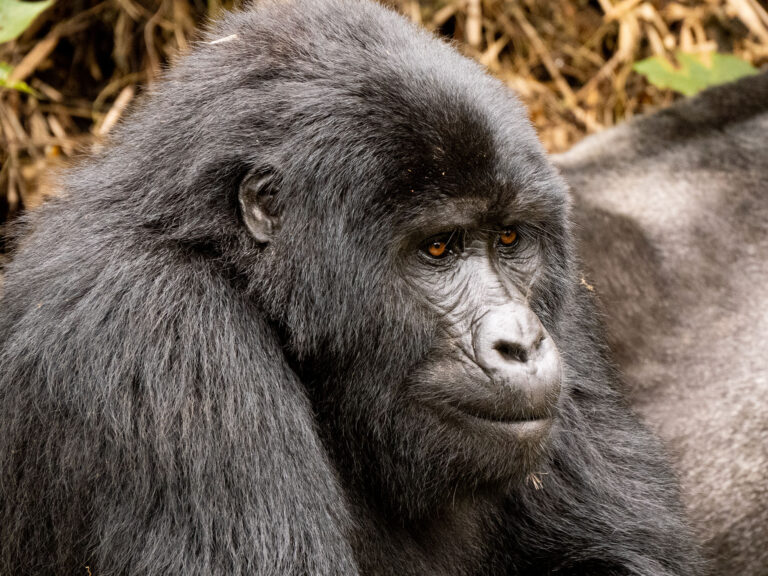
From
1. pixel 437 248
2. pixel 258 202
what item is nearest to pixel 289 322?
pixel 258 202

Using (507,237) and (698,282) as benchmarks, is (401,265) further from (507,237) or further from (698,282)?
(698,282)

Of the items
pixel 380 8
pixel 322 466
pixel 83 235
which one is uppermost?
pixel 380 8

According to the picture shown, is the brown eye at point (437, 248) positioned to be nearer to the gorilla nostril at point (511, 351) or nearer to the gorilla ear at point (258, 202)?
the gorilla nostril at point (511, 351)

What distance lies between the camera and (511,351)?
9.21ft

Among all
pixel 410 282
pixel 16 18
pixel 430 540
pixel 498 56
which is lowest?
pixel 498 56

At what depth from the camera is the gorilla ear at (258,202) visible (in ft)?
9.31

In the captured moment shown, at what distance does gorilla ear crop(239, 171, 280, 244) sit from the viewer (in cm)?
284

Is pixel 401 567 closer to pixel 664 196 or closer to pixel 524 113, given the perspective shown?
pixel 524 113

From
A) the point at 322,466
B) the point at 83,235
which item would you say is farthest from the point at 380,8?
the point at 322,466

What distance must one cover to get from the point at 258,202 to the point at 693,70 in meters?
4.73

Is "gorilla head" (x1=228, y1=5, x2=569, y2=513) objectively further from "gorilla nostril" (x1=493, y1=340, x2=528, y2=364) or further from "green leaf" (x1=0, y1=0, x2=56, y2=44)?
"green leaf" (x1=0, y1=0, x2=56, y2=44)

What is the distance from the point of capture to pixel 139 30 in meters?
6.19

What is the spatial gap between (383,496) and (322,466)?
1.08 ft

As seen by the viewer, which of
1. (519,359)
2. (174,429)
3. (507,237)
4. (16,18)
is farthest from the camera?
(16,18)
